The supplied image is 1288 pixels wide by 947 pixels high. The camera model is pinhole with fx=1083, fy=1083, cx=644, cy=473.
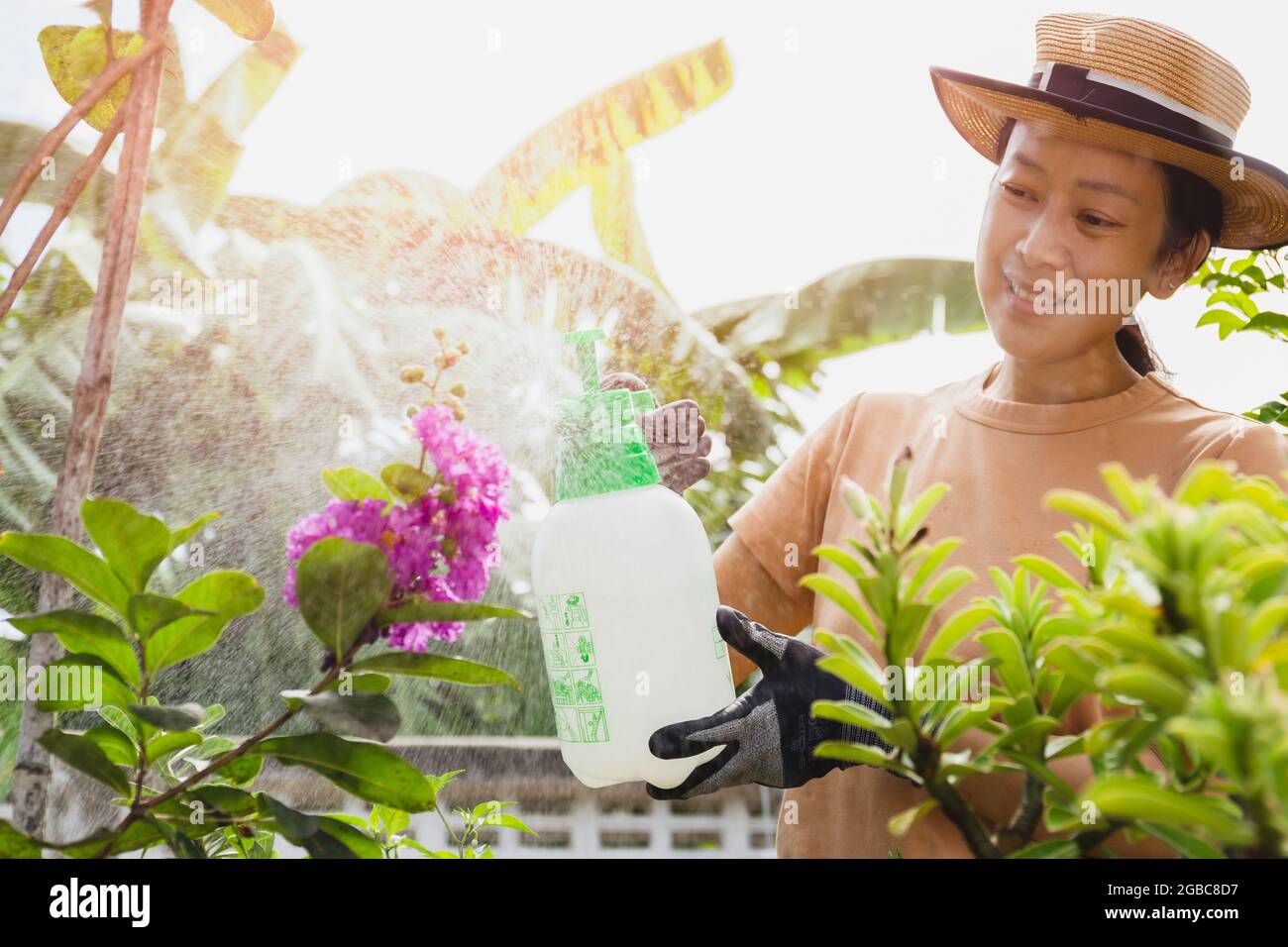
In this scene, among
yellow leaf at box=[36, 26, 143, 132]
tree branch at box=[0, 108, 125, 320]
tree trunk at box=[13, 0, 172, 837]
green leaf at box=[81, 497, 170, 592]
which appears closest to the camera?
green leaf at box=[81, 497, 170, 592]

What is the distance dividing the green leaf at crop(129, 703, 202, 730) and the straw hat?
28.6 inches

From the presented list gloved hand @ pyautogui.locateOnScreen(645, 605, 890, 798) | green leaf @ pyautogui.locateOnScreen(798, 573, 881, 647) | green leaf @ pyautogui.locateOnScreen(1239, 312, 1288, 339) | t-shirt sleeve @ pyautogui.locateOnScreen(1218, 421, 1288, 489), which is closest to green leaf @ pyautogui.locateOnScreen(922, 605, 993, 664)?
green leaf @ pyautogui.locateOnScreen(798, 573, 881, 647)

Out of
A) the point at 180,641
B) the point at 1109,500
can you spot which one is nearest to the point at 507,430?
the point at 1109,500

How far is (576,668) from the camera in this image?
595 mm

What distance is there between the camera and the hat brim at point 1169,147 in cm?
83

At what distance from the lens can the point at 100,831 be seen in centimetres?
47

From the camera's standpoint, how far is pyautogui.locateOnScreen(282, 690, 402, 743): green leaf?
49cm

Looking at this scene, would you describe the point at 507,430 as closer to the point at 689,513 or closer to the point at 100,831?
the point at 689,513

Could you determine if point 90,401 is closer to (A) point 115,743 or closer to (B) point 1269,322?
(A) point 115,743

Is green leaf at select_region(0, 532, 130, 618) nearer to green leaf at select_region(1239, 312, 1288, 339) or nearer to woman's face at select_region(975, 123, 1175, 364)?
woman's face at select_region(975, 123, 1175, 364)
